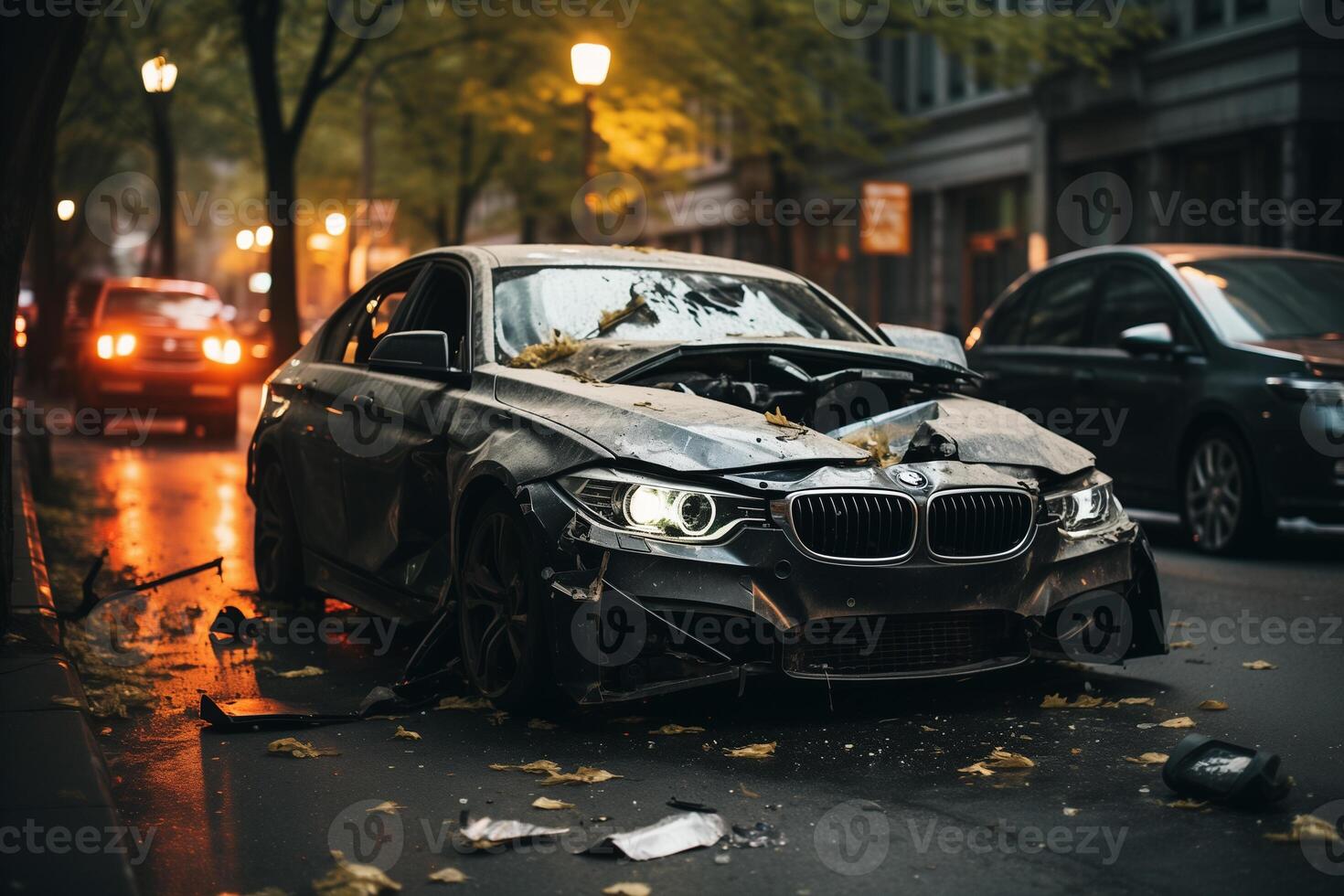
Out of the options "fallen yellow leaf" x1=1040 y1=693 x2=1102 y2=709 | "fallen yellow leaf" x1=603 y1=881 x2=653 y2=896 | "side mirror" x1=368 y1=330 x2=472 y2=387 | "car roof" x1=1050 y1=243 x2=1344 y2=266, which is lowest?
"fallen yellow leaf" x1=603 y1=881 x2=653 y2=896

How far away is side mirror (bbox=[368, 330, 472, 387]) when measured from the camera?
6.64 metres

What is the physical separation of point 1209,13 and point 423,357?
24.3 metres

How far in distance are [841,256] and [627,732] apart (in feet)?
119

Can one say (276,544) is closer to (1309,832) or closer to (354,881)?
(354,881)

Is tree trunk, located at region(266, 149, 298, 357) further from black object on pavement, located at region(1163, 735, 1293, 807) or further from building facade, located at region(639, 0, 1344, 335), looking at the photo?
black object on pavement, located at region(1163, 735, 1293, 807)

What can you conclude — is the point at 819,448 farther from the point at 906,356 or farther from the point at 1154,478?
the point at 1154,478

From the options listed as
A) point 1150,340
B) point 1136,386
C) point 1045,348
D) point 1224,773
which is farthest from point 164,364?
point 1224,773

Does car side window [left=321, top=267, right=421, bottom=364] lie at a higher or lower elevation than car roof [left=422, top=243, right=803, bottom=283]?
lower

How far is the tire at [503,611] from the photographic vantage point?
571 centimetres

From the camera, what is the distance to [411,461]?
681 cm

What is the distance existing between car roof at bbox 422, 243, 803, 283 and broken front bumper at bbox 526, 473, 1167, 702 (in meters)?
1.84

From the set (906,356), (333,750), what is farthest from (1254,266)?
(333,750)

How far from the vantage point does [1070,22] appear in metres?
28.9

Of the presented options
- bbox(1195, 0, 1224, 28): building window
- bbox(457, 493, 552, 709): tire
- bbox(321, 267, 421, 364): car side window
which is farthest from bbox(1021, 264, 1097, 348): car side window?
bbox(1195, 0, 1224, 28): building window
